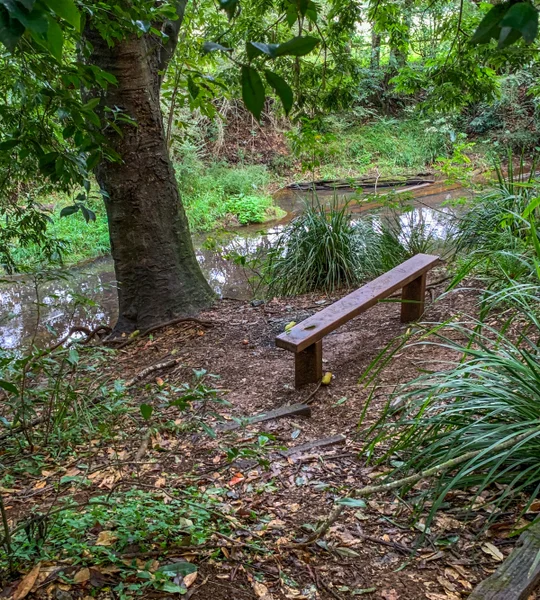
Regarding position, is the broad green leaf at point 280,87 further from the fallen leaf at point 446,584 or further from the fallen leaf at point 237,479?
the fallen leaf at point 237,479

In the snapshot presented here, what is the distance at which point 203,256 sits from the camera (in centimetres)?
915

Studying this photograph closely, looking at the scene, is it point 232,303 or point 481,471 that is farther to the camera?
point 232,303

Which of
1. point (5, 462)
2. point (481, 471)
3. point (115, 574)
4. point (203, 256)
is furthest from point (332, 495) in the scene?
point (203, 256)

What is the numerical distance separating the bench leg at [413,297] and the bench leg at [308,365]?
125cm

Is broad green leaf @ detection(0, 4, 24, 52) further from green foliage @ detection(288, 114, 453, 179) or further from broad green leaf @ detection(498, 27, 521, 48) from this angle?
green foliage @ detection(288, 114, 453, 179)

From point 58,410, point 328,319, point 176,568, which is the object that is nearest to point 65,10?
point 176,568

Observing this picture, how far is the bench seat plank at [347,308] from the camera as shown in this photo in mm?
3074

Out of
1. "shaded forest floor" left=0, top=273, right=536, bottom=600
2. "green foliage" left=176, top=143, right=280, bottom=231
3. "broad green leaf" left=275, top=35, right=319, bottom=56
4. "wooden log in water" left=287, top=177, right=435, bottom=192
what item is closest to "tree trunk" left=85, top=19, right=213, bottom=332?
"shaded forest floor" left=0, top=273, right=536, bottom=600

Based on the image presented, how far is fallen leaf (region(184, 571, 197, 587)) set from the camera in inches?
59.4

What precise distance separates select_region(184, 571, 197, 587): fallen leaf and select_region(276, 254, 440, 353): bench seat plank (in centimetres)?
161

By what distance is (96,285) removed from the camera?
596 cm

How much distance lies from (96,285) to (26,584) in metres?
4.87

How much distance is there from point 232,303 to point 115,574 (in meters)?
3.83

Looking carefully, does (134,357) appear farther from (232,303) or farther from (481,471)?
(481,471)
